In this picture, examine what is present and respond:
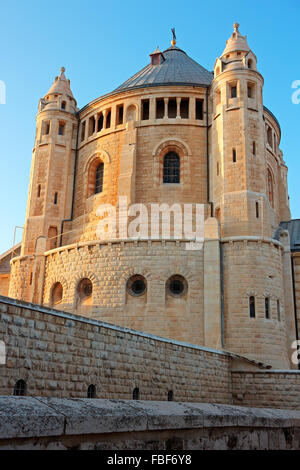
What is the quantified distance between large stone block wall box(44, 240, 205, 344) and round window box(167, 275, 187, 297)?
31 centimetres

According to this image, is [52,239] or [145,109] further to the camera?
[145,109]

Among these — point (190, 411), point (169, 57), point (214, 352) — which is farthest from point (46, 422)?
point (169, 57)

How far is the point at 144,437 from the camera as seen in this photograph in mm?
4242

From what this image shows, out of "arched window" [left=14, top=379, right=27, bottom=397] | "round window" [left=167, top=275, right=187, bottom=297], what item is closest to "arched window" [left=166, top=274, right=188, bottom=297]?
"round window" [left=167, top=275, right=187, bottom=297]

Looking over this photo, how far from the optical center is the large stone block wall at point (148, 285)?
2217 cm

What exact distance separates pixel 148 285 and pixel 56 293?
591cm

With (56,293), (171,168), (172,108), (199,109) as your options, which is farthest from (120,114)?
(56,293)

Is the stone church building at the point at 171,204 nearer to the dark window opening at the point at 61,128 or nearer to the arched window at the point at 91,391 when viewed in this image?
the dark window opening at the point at 61,128

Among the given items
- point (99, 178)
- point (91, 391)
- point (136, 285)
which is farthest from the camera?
point (99, 178)

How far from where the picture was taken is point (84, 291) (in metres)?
24.4

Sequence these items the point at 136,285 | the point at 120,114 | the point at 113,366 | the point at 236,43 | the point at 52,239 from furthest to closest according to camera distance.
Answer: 1. the point at 120,114
2. the point at 52,239
3. the point at 236,43
4. the point at 136,285
5. the point at 113,366

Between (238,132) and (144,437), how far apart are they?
23.5m

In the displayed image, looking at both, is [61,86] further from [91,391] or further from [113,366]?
[91,391]

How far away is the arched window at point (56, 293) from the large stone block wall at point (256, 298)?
9.17 metres
